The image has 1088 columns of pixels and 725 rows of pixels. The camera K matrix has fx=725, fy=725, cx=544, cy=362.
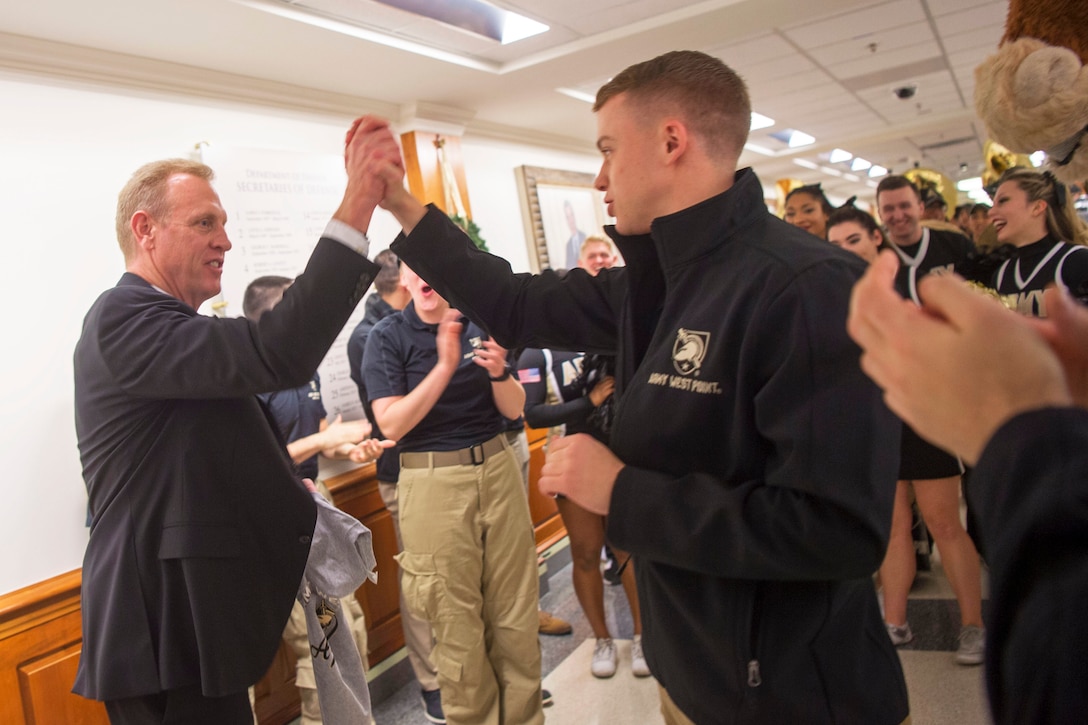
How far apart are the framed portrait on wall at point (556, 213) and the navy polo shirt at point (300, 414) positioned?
2657 millimetres

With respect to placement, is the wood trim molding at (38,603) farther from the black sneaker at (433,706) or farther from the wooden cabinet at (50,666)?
the black sneaker at (433,706)

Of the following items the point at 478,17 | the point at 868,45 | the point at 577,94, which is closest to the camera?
the point at 478,17

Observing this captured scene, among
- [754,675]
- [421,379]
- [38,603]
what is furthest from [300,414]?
[754,675]

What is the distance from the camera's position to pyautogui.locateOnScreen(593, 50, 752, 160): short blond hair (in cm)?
121

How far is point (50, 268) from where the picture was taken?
261 cm

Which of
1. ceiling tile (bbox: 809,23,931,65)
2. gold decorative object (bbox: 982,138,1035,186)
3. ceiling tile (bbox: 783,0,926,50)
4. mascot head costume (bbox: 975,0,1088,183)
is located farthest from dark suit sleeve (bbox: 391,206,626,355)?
ceiling tile (bbox: 809,23,931,65)

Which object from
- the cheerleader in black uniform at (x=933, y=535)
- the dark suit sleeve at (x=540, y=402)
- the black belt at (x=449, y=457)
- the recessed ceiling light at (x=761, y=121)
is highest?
the recessed ceiling light at (x=761, y=121)

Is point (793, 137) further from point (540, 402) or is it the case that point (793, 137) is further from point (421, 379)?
point (421, 379)

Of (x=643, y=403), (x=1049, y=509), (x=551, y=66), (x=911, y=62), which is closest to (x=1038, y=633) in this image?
(x=1049, y=509)

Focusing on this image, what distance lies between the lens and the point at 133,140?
294 cm

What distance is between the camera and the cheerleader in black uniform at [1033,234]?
113 inches

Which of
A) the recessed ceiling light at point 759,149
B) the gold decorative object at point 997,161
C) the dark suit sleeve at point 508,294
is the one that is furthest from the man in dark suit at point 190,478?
the recessed ceiling light at point 759,149

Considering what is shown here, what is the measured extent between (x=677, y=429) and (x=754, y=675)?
368 millimetres

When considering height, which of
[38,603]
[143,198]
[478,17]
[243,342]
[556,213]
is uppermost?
[478,17]
